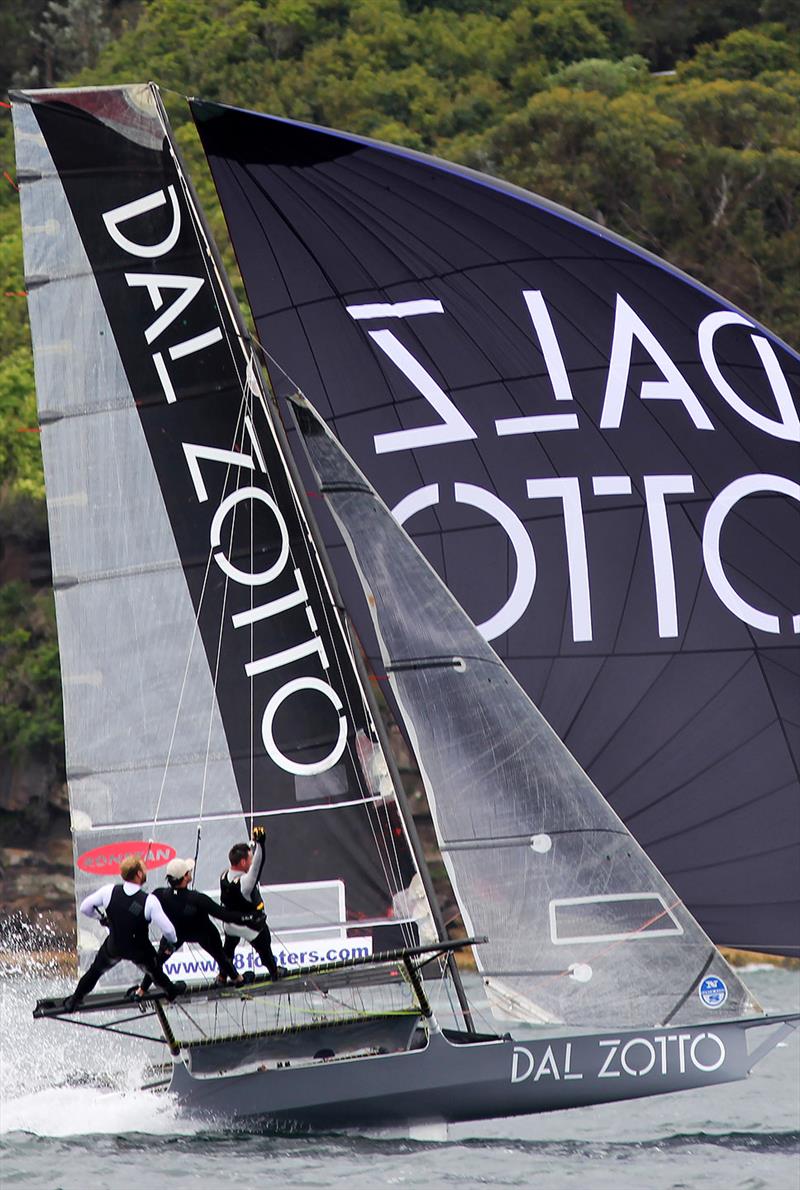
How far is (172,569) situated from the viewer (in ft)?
32.5

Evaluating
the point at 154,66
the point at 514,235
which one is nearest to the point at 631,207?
the point at 154,66

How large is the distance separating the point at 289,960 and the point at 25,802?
671 inches

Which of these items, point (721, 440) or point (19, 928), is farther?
point (19, 928)

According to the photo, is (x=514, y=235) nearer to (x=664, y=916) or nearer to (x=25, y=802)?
(x=664, y=916)

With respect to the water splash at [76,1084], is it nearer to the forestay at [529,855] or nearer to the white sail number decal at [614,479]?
the forestay at [529,855]

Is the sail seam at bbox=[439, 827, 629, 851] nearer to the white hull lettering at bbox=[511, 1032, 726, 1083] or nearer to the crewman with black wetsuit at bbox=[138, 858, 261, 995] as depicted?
the white hull lettering at bbox=[511, 1032, 726, 1083]

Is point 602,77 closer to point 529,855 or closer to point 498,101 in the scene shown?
point 498,101

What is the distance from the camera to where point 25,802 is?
26.0m

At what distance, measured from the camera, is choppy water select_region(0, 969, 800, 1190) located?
8.85 metres

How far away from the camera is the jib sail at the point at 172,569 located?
31.9 ft

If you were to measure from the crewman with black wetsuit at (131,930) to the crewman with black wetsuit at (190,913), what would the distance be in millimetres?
89

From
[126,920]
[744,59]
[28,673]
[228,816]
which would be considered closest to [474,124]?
[744,59]

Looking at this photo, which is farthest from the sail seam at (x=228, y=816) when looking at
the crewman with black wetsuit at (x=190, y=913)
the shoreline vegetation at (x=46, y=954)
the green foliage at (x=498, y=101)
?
the green foliage at (x=498, y=101)

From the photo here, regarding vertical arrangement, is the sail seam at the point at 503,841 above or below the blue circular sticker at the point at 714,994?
above
